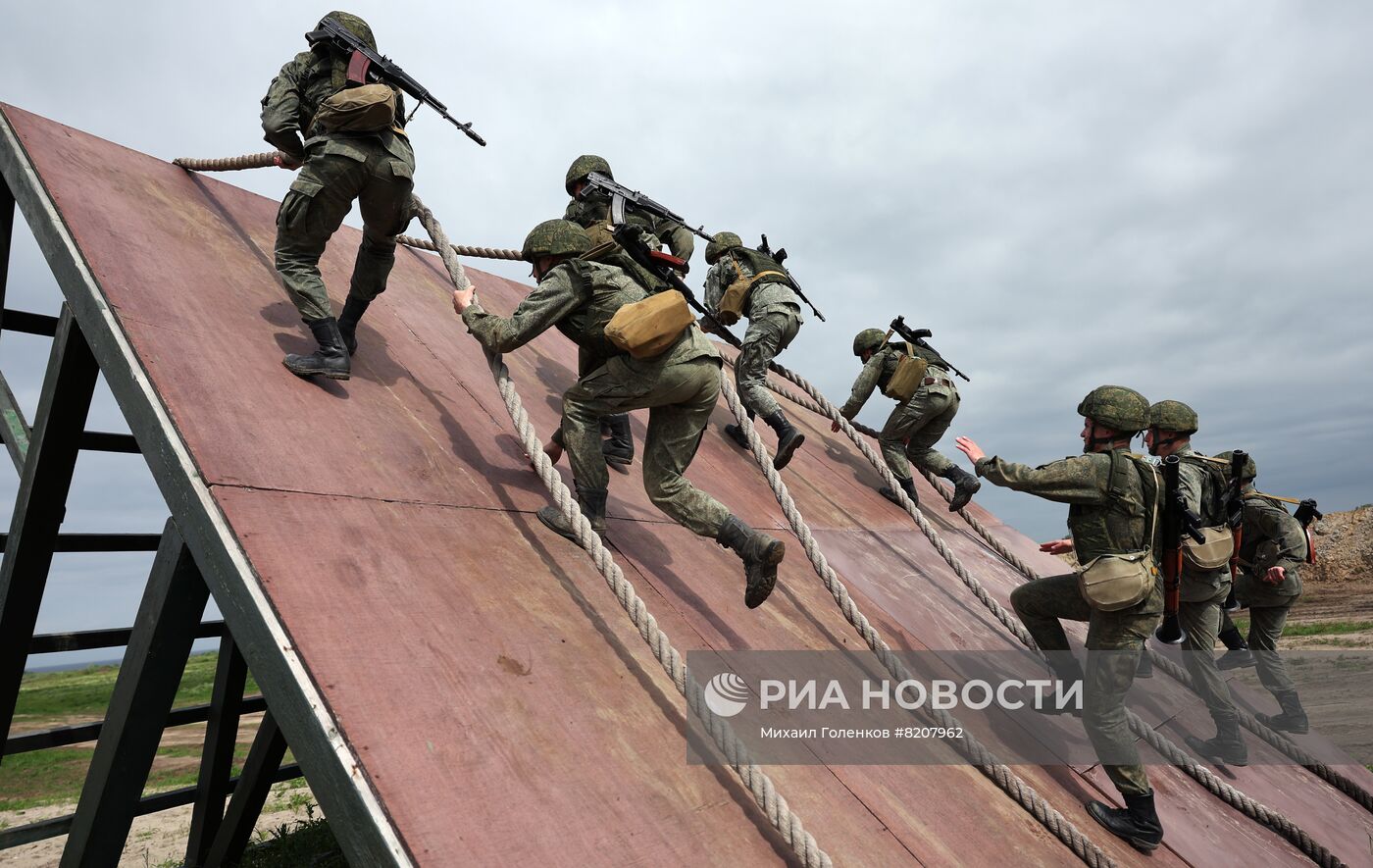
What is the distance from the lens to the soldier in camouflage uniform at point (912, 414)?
6883mm

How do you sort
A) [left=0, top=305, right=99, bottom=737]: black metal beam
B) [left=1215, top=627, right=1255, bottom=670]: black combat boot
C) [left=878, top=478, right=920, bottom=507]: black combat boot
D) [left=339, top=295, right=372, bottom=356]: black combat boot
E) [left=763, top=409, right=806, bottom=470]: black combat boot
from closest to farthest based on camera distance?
[left=0, top=305, right=99, bottom=737]: black metal beam < [left=339, top=295, right=372, bottom=356]: black combat boot < [left=763, top=409, right=806, bottom=470]: black combat boot < [left=1215, top=627, right=1255, bottom=670]: black combat boot < [left=878, top=478, right=920, bottom=507]: black combat boot

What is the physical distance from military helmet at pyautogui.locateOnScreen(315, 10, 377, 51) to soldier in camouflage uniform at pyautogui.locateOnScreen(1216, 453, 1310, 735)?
20.1 feet

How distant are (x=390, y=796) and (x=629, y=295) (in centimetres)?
232

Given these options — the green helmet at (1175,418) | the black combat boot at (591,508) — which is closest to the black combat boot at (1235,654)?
the green helmet at (1175,418)

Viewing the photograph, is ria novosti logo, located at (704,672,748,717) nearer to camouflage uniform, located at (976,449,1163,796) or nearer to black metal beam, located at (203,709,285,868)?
camouflage uniform, located at (976,449,1163,796)

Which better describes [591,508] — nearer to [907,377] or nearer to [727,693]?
[727,693]

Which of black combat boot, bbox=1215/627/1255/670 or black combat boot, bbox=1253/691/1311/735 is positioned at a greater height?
black combat boot, bbox=1215/627/1255/670

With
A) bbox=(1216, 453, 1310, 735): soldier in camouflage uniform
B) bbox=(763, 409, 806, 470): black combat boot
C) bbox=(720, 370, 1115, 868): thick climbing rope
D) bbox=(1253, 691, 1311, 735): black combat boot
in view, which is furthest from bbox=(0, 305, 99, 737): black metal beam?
bbox=(1253, 691, 1311, 735): black combat boot

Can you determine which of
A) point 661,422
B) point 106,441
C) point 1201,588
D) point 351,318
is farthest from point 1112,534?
point 106,441


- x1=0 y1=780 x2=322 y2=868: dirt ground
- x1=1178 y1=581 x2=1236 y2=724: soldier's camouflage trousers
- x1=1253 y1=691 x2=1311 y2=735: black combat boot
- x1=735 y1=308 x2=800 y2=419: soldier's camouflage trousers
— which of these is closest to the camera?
x1=1178 y1=581 x2=1236 y2=724: soldier's camouflage trousers

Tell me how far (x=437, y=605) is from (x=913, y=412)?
505 centimetres

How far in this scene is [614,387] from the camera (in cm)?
358

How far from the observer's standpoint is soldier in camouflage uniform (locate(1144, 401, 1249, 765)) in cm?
475

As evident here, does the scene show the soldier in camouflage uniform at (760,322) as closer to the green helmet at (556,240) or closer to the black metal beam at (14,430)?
the green helmet at (556,240)
